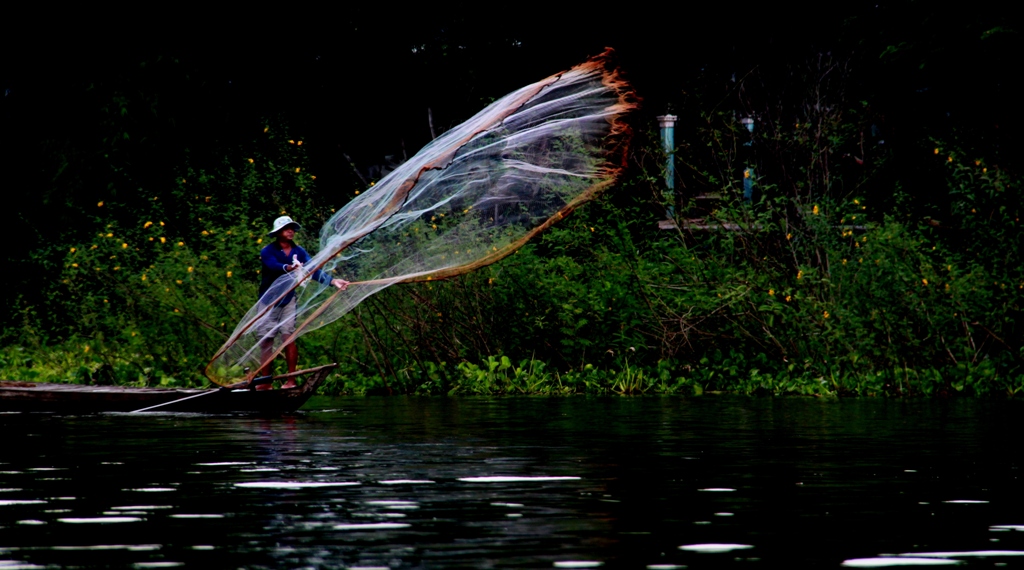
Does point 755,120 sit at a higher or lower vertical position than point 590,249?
higher

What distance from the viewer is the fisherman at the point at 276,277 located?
15.5m

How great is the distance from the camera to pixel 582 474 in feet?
33.7

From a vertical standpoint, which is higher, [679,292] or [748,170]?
[748,170]

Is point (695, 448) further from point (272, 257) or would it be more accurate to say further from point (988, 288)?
point (988, 288)

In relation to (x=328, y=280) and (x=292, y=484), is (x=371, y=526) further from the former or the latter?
(x=328, y=280)

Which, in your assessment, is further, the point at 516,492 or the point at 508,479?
the point at 508,479

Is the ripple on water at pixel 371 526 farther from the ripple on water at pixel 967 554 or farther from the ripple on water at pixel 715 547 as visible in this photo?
the ripple on water at pixel 967 554

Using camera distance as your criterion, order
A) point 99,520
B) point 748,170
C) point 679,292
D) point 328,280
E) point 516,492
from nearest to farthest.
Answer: point 99,520 < point 516,492 < point 328,280 < point 748,170 < point 679,292

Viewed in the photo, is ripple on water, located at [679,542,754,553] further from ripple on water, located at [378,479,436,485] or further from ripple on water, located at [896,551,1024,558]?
ripple on water, located at [378,479,436,485]

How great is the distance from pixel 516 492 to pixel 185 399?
822cm

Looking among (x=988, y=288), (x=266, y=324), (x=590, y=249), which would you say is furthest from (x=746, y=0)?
(x=266, y=324)

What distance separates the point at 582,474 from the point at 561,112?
4.31m

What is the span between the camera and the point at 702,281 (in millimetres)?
21328

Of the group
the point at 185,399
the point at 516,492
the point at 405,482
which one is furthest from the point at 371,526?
the point at 185,399
